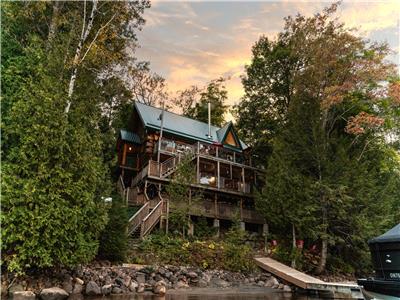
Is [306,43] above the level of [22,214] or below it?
above

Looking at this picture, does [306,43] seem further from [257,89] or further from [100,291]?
[100,291]

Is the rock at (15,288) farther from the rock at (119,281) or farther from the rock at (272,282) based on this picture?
the rock at (272,282)

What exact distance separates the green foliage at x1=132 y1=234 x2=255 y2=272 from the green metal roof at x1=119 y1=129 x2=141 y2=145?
36.1 ft

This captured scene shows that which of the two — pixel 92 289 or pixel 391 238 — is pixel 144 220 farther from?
pixel 391 238

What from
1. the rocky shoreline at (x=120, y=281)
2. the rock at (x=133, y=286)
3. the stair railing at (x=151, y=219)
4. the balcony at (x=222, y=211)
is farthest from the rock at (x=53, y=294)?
the balcony at (x=222, y=211)

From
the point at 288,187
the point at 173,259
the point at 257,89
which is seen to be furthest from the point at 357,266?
the point at 257,89

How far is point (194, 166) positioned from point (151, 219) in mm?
4693

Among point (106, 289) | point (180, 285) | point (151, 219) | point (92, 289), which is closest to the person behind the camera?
point (92, 289)

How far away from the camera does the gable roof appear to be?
22.5 metres

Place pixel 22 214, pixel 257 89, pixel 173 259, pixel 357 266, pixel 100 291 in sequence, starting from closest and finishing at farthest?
pixel 22 214 → pixel 100 291 → pixel 173 259 → pixel 357 266 → pixel 257 89

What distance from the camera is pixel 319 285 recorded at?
10.6 metres

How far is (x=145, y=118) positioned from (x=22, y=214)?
14927 millimetres

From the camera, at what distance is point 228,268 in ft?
43.9

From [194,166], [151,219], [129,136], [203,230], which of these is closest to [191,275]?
[151,219]
